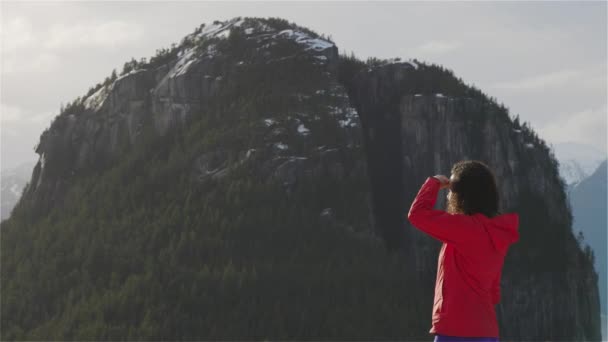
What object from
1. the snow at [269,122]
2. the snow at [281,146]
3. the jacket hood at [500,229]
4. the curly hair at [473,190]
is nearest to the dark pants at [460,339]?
the jacket hood at [500,229]

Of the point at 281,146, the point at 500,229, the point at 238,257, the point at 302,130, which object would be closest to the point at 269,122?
the point at 281,146

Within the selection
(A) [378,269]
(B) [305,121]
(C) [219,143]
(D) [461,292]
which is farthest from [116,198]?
(D) [461,292]

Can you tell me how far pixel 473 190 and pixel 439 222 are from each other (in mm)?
774

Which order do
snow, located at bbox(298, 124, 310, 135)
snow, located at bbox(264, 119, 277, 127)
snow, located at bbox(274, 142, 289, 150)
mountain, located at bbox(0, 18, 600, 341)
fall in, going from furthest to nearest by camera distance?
snow, located at bbox(264, 119, 277, 127)
snow, located at bbox(298, 124, 310, 135)
snow, located at bbox(274, 142, 289, 150)
mountain, located at bbox(0, 18, 600, 341)

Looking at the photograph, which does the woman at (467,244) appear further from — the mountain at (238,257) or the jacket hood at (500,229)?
the mountain at (238,257)

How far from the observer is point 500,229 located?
1557 centimetres

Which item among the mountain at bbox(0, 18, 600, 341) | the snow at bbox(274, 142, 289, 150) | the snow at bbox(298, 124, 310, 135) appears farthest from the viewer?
the snow at bbox(298, 124, 310, 135)

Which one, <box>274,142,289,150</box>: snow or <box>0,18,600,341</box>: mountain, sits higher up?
<box>274,142,289,150</box>: snow

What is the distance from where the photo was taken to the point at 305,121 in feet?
646

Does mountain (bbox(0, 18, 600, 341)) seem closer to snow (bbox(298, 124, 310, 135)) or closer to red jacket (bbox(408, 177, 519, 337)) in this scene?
snow (bbox(298, 124, 310, 135))

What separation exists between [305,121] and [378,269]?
32.6m

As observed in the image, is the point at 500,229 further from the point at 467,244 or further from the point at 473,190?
the point at 473,190

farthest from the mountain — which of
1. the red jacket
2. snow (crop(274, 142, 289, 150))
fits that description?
the red jacket

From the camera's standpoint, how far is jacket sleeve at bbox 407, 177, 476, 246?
50.3 ft
